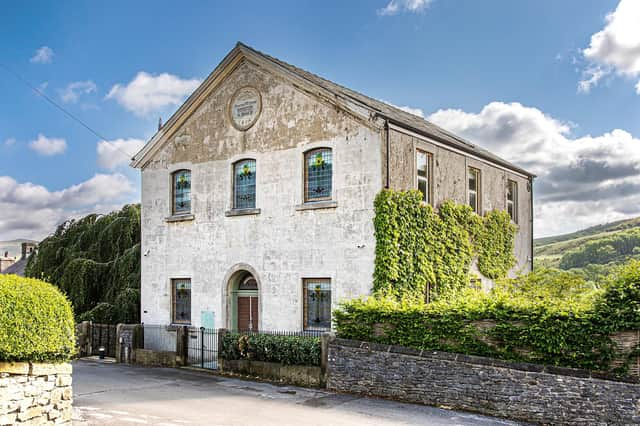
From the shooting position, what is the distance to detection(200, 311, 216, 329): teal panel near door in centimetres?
2091

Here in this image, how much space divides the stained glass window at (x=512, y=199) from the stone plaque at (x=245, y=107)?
476 inches

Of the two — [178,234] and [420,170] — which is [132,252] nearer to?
[178,234]

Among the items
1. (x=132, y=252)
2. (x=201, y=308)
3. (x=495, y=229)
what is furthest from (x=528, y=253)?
(x=132, y=252)

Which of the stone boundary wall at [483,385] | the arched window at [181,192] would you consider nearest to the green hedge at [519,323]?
the stone boundary wall at [483,385]

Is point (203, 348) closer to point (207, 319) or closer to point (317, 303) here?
point (207, 319)

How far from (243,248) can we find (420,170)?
6705mm

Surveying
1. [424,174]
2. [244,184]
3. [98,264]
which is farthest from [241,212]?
[98,264]

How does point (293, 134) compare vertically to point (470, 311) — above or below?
above

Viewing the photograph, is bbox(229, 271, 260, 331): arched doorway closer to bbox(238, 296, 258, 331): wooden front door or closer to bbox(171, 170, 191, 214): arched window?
bbox(238, 296, 258, 331): wooden front door

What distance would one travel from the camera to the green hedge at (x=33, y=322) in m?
9.36

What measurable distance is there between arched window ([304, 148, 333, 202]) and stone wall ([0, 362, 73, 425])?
10241 millimetres

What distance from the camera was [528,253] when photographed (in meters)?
27.0

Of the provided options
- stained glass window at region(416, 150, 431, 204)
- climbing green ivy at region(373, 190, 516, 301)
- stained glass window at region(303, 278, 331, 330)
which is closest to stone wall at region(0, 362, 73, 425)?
stained glass window at region(303, 278, 331, 330)

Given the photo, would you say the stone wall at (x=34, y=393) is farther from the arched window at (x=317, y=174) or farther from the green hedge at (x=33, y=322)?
the arched window at (x=317, y=174)
